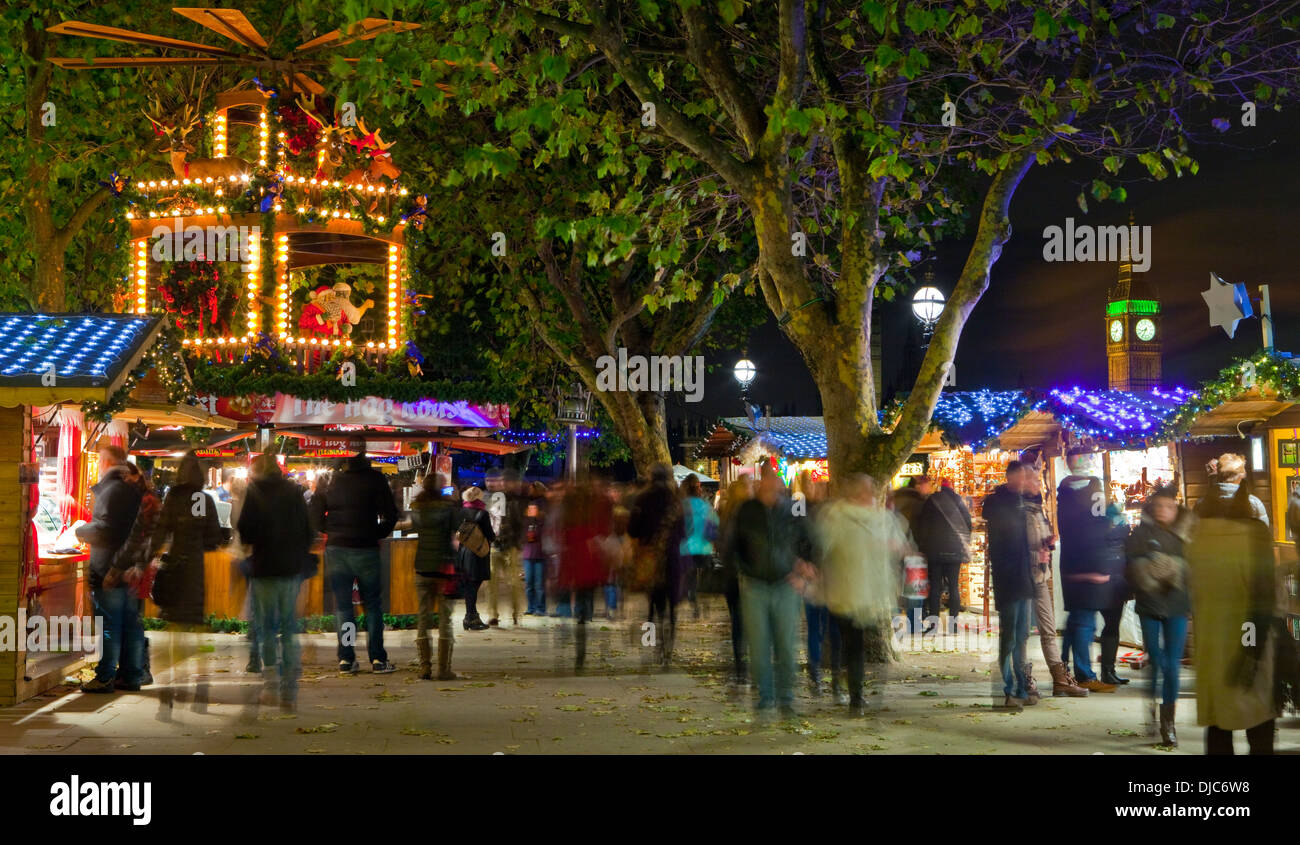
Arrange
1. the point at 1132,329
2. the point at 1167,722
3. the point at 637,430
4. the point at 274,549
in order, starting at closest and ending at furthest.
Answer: the point at 1167,722
the point at 274,549
the point at 637,430
the point at 1132,329

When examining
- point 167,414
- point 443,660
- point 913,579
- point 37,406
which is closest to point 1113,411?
point 913,579

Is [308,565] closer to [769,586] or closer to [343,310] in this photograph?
[769,586]

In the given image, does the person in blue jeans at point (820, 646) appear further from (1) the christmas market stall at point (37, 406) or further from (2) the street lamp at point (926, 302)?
(2) the street lamp at point (926, 302)

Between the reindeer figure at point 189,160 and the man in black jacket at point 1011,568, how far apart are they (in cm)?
1339

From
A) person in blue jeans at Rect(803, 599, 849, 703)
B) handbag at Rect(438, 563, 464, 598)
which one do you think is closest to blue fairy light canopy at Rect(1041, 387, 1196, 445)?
person in blue jeans at Rect(803, 599, 849, 703)

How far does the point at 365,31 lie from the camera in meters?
13.9

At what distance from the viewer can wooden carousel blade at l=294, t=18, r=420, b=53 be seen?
12.9 metres

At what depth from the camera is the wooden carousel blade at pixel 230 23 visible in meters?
14.8

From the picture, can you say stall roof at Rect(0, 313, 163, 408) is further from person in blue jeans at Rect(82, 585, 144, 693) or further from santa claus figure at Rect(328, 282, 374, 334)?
santa claus figure at Rect(328, 282, 374, 334)

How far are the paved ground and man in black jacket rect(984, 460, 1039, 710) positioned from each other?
0.56 meters

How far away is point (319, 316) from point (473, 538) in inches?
281

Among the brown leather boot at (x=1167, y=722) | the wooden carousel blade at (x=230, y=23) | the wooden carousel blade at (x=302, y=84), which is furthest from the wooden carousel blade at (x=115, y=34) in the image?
the brown leather boot at (x=1167, y=722)

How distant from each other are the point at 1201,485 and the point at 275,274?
46.9 feet

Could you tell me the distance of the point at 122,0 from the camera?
19188 millimetres
